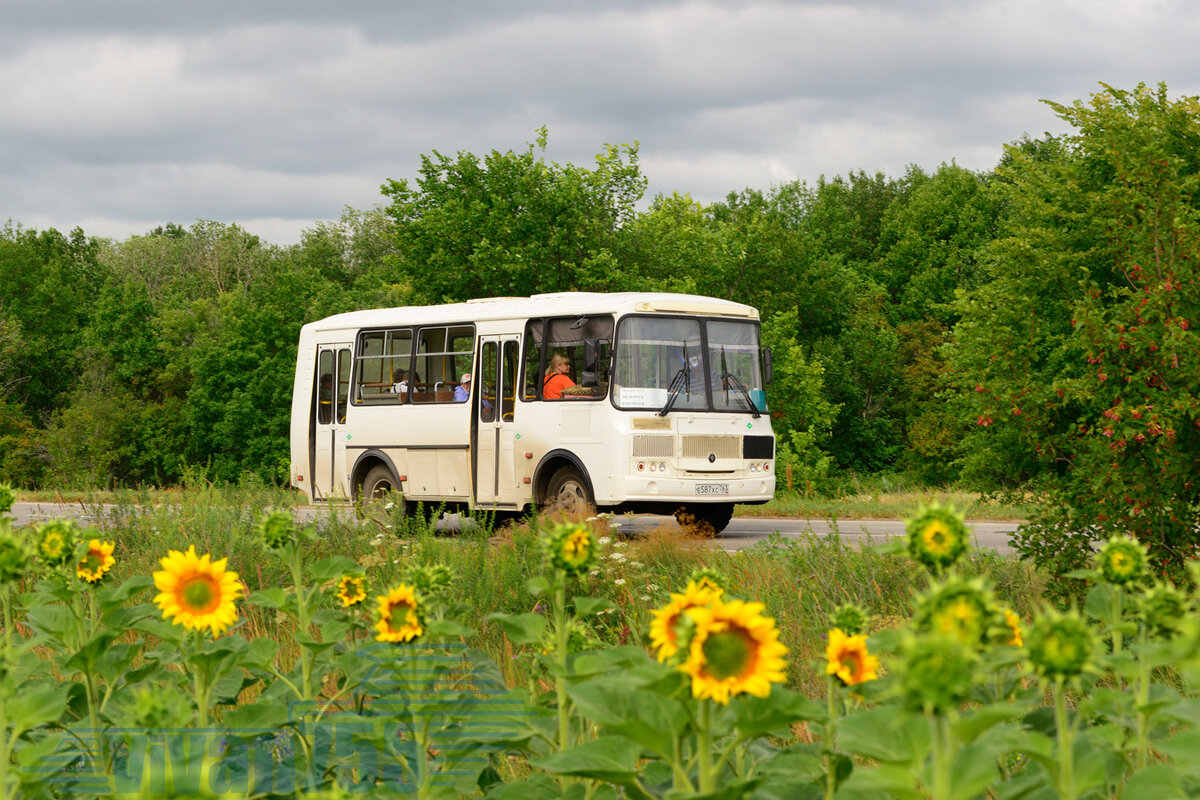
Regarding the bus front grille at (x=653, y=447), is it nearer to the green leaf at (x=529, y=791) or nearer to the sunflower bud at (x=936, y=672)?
→ the green leaf at (x=529, y=791)

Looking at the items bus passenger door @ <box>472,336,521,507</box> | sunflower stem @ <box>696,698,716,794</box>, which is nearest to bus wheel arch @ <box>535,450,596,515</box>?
bus passenger door @ <box>472,336,521,507</box>

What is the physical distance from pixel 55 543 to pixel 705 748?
1749mm

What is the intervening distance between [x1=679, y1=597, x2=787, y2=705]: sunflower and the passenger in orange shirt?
13433mm

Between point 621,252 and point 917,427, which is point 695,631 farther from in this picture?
point 917,427

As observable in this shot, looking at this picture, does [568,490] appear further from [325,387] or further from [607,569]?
[607,569]

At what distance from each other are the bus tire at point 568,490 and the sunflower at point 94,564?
11.2 meters

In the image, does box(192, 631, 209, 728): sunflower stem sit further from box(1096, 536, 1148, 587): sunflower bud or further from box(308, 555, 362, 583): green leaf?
box(1096, 536, 1148, 587): sunflower bud

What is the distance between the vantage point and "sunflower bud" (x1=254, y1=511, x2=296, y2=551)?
287 centimetres

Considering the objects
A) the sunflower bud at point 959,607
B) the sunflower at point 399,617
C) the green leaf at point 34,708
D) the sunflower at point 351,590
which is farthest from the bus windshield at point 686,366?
the sunflower bud at point 959,607

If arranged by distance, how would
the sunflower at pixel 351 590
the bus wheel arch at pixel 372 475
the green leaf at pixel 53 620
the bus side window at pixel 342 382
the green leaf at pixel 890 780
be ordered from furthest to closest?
the bus side window at pixel 342 382, the bus wheel arch at pixel 372 475, the sunflower at pixel 351 590, the green leaf at pixel 53 620, the green leaf at pixel 890 780

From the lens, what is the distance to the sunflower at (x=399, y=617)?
2.42 m

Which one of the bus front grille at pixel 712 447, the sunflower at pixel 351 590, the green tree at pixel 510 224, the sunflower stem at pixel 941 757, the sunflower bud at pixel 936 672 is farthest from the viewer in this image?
the green tree at pixel 510 224

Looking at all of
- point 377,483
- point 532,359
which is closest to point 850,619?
A: point 532,359

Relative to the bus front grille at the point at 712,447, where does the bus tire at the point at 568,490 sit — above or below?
below
